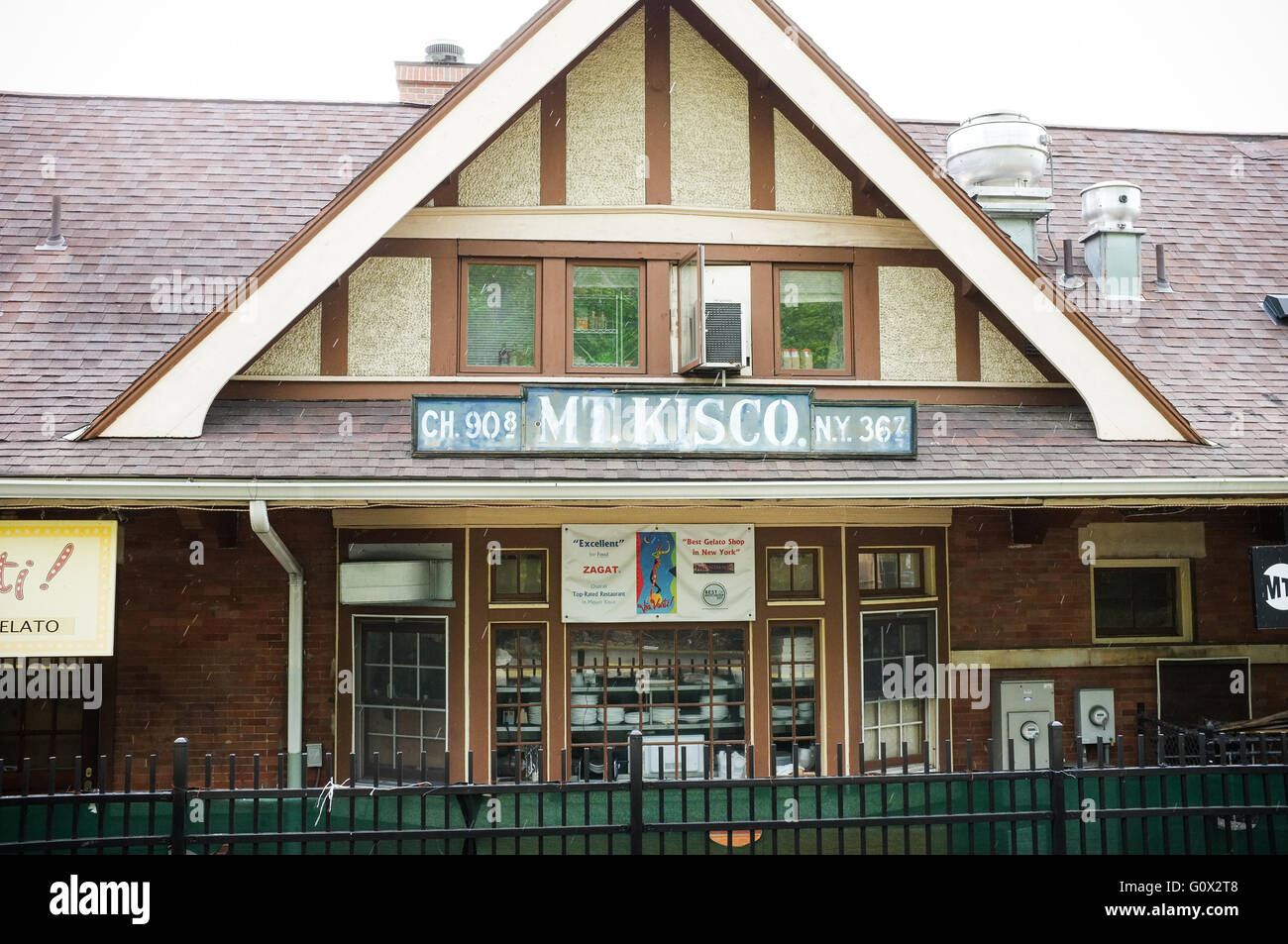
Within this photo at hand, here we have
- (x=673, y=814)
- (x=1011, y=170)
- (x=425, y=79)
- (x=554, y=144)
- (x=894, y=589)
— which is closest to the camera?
(x=673, y=814)

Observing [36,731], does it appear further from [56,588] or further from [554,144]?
[554,144]

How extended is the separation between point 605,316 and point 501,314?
922 millimetres

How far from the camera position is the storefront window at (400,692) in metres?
9.21

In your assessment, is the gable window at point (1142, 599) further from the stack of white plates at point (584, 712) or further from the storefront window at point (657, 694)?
the stack of white plates at point (584, 712)

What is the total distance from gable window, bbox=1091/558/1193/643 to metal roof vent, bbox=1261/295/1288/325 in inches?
103

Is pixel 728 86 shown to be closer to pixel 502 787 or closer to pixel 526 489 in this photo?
pixel 526 489

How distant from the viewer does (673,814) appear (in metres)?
7.20

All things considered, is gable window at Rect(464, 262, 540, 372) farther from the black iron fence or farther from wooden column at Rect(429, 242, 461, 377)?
the black iron fence

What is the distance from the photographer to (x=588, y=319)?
9398 mm

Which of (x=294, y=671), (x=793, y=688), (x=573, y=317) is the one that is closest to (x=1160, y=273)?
(x=793, y=688)

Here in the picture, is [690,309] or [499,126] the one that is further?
[690,309]

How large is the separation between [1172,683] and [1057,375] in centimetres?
350

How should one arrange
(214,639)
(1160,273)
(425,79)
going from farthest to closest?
(425,79), (1160,273), (214,639)
